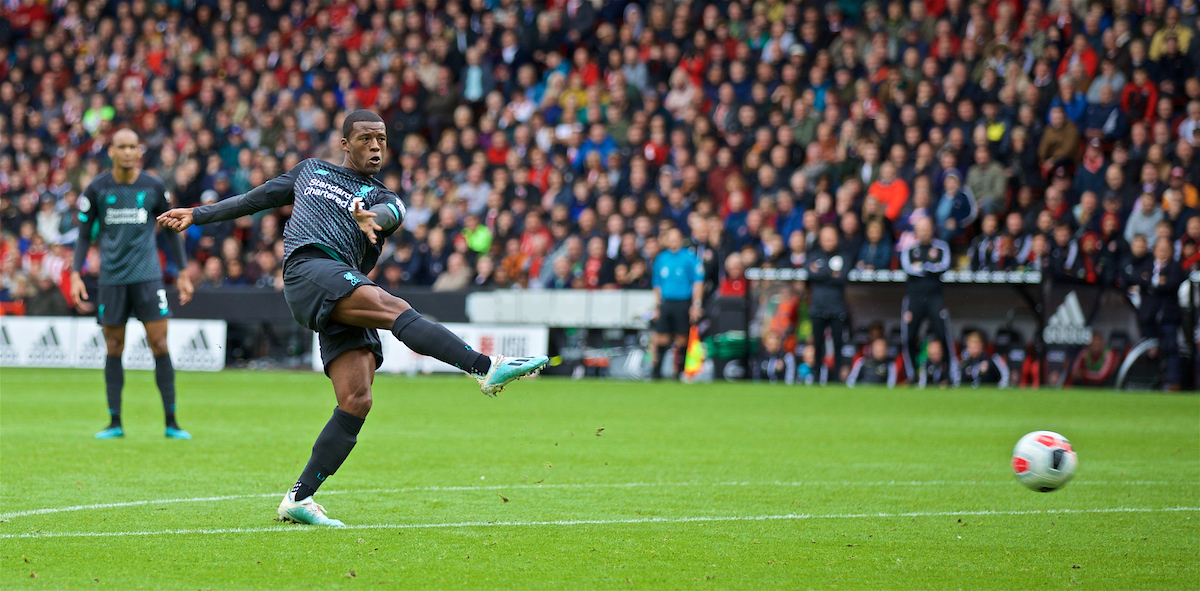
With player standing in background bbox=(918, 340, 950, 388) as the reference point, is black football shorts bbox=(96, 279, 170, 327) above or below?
above

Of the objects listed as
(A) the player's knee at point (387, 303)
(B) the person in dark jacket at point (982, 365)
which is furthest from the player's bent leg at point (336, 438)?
(B) the person in dark jacket at point (982, 365)

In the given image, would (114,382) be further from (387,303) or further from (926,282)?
(926,282)

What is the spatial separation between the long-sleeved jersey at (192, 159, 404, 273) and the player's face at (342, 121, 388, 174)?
77mm

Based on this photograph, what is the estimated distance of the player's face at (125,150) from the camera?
10.0 m

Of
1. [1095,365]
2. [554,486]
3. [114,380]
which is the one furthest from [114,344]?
[1095,365]

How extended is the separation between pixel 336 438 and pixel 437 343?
A: 805 millimetres

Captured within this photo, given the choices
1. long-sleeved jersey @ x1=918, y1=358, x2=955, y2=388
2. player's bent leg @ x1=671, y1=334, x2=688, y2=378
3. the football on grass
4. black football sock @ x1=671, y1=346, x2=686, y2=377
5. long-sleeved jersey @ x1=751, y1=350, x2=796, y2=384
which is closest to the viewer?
the football on grass

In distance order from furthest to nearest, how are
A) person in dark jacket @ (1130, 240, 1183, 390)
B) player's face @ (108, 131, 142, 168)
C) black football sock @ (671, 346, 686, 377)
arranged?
black football sock @ (671, 346, 686, 377) → person in dark jacket @ (1130, 240, 1183, 390) → player's face @ (108, 131, 142, 168)

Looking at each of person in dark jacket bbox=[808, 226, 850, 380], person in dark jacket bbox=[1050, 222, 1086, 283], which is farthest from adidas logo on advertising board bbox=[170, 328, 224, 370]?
person in dark jacket bbox=[1050, 222, 1086, 283]

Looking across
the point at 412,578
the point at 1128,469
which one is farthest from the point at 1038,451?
the point at 412,578

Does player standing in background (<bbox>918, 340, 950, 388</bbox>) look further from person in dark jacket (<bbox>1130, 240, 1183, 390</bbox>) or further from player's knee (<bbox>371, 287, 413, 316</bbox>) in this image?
player's knee (<bbox>371, 287, 413, 316</bbox>)

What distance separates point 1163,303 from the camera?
1694cm

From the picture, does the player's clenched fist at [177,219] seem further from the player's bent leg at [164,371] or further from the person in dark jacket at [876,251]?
the person in dark jacket at [876,251]

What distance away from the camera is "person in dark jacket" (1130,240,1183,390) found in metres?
16.8
